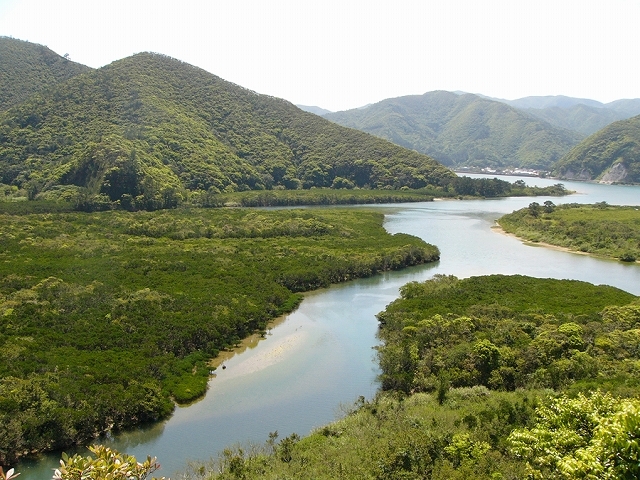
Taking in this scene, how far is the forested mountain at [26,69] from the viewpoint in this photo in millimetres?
133625

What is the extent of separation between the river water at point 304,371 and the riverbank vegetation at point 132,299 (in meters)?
1.18

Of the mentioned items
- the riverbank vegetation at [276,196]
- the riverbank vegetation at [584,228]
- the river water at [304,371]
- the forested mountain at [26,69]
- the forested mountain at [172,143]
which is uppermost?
the forested mountain at [26,69]

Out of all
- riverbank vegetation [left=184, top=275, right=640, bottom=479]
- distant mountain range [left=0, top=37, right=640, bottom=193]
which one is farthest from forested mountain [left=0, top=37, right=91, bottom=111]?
riverbank vegetation [left=184, top=275, right=640, bottom=479]

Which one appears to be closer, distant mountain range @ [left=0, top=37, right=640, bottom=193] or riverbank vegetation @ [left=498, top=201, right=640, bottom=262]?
riverbank vegetation @ [left=498, top=201, right=640, bottom=262]

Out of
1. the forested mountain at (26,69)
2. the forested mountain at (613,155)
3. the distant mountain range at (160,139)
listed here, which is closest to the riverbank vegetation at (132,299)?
the distant mountain range at (160,139)

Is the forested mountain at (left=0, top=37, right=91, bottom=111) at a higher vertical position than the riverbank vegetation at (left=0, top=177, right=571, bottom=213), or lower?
higher

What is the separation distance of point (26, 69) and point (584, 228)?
136m

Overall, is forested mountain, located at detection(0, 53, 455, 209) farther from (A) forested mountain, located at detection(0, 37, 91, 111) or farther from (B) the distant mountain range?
(A) forested mountain, located at detection(0, 37, 91, 111)

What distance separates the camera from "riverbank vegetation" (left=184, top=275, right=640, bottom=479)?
1156 cm

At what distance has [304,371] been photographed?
98.6ft

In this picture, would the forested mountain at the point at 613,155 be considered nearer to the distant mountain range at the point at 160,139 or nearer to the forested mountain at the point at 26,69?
the distant mountain range at the point at 160,139

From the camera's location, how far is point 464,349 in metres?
27.0

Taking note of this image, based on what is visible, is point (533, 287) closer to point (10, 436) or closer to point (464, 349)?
point (464, 349)

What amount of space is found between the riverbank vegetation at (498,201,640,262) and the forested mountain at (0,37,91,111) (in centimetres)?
11634
